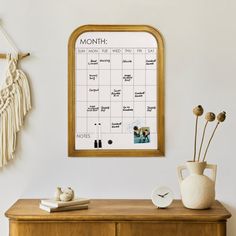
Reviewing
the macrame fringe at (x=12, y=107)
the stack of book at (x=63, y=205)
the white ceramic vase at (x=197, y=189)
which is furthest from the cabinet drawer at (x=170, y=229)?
the macrame fringe at (x=12, y=107)

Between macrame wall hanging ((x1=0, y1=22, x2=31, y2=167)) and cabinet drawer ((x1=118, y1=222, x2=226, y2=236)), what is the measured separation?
2.64ft

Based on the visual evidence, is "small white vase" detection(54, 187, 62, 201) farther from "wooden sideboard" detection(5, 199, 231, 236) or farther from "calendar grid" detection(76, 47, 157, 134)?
"calendar grid" detection(76, 47, 157, 134)

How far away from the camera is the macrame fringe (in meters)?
2.67

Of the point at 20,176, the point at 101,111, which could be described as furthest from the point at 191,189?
the point at 20,176

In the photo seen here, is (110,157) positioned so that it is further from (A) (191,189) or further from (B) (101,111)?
(A) (191,189)

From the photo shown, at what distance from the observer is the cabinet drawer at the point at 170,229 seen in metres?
2.26

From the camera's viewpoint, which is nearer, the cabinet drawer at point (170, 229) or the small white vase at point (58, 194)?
the cabinet drawer at point (170, 229)

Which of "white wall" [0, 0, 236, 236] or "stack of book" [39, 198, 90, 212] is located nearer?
"stack of book" [39, 198, 90, 212]

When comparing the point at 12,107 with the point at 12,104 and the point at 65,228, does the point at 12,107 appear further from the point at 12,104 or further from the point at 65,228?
the point at 65,228

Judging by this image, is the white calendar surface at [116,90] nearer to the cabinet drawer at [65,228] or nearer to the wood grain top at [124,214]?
the wood grain top at [124,214]

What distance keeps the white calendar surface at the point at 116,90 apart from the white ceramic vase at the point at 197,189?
34cm

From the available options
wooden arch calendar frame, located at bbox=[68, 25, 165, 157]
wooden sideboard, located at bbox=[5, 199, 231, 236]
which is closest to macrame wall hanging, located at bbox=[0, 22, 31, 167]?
wooden arch calendar frame, located at bbox=[68, 25, 165, 157]

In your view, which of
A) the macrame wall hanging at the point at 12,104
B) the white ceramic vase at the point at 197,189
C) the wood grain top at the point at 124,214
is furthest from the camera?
the macrame wall hanging at the point at 12,104

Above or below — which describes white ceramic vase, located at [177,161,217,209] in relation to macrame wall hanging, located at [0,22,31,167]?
below
